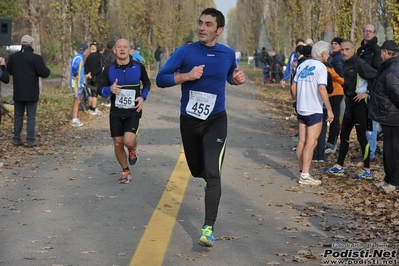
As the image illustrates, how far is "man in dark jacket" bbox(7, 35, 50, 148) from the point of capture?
14.1 meters

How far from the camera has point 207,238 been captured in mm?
6625

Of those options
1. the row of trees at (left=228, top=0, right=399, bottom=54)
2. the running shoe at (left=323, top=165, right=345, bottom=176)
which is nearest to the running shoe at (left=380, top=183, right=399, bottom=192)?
the running shoe at (left=323, top=165, right=345, bottom=176)

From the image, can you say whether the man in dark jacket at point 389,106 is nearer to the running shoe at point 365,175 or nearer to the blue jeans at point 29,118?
the running shoe at point 365,175

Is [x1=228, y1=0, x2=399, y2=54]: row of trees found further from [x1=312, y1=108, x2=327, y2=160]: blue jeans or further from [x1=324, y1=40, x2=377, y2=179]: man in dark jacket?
[x1=324, y1=40, x2=377, y2=179]: man in dark jacket

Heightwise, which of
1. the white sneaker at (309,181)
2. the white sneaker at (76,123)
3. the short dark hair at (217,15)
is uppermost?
the short dark hair at (217,15)

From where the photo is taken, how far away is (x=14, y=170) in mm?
11586

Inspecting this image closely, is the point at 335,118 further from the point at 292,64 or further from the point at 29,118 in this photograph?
the point at 29,118

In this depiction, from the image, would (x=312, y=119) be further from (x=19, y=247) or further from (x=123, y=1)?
(x=123, y=1)

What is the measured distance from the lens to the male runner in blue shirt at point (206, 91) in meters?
6.94

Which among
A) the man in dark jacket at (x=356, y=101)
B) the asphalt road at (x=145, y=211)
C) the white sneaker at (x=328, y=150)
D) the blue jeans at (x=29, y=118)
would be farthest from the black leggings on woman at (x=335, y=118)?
the blue jeans at (x=29, y=118)

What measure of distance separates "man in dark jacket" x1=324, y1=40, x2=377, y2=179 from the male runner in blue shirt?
426cm

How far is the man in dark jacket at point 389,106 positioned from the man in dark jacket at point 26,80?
686cm

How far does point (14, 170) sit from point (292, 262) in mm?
6422

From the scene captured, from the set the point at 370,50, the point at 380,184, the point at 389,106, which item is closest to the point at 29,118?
the point at 370,50
